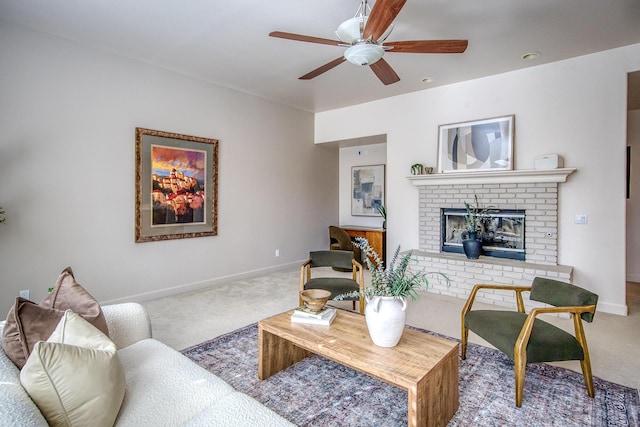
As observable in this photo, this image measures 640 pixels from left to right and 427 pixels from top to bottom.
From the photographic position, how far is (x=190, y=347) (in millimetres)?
2744

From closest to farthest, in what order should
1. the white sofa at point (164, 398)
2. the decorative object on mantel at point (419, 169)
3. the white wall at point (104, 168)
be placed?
the white sofa at point (164, 398) → the white wall at point (104, 168) → the decorative object on mantel at point (419, 169)

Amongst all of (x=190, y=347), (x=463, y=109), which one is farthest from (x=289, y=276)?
(x=463, y=109)

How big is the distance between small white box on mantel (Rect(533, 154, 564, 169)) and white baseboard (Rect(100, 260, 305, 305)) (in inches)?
156

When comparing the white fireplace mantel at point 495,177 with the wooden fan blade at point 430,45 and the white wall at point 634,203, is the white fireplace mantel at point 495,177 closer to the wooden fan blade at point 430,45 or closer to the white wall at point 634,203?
the wooden fan blade at point 430,45

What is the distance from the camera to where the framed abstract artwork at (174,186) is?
398 centimetres

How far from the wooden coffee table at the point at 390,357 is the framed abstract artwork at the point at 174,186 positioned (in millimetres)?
2543

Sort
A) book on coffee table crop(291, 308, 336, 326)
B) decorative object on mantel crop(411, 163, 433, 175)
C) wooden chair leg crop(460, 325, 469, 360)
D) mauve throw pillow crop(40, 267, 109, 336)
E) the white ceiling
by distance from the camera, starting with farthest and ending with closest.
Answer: decorative object on mantel crop(411, 163, 433, 175) → the white ceiling → wooden chair leg crop(460, 325, 469, 360) → book on coffee table crop(291, 308, 336, 326) → mauve throw pillow crop(40, 267, 109, 336)

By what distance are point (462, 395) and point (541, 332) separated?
2.15 ft

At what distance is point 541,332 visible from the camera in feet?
7.02

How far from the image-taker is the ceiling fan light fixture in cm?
241

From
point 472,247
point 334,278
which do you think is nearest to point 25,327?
point 334,278

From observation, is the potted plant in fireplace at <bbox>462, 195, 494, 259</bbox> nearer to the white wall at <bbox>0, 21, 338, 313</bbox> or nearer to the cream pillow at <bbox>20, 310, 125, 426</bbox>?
the white wall at <bbox>0, 21, 338, 313</bbox>

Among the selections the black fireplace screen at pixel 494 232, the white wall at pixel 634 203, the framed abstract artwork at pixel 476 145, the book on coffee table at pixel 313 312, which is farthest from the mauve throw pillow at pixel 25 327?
the white wall at pixel 634 203

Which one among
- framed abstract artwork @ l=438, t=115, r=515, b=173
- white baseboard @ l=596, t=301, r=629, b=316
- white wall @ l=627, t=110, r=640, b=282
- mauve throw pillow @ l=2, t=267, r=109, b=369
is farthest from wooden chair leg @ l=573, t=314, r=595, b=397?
white wall @ l=627, t=110, r=640, b=282
